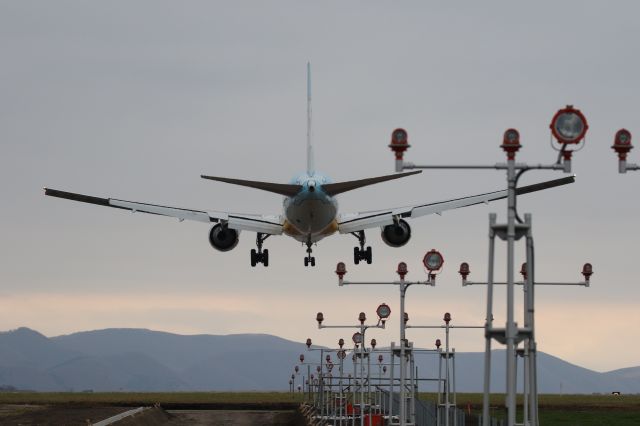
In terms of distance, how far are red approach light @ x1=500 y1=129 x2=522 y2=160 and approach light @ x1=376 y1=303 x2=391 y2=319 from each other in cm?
3837

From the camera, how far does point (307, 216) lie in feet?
279

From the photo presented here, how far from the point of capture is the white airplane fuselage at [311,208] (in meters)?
83.1

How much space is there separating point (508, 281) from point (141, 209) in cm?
6669

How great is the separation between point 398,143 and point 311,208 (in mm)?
49976

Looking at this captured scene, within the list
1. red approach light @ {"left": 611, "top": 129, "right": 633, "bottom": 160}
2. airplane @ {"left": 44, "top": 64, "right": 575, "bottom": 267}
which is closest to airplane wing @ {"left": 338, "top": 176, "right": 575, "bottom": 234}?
airplane @ {"left": 44, "top": 64, "right": 575, "bottom": 267}

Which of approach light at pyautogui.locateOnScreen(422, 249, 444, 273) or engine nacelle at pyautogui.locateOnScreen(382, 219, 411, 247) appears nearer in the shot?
approach light at pyautogui.locateOnScreen(422, 249, 444, 273)

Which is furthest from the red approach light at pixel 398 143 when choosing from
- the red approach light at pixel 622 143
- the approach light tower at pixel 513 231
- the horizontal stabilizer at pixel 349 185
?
the horizontal stabilizer at pixel 349 185

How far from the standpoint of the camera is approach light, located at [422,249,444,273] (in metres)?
57.3

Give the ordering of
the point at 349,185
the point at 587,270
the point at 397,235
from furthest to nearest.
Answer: the point at 397,235 → the point at 349,185 → the point at 587,270

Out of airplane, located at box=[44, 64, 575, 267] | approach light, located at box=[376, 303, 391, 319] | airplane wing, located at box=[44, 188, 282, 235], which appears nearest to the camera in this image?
approach light, located at box=[376, 303, 391, 319]

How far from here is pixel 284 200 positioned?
295 feet

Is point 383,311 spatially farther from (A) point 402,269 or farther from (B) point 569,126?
(B) point 569,126

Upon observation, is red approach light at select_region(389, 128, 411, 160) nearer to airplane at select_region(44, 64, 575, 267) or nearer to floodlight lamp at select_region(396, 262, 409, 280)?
floodlight lamp at select_region(396, 262, 409, 280)

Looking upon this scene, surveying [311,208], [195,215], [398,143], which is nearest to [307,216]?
[311,208]
